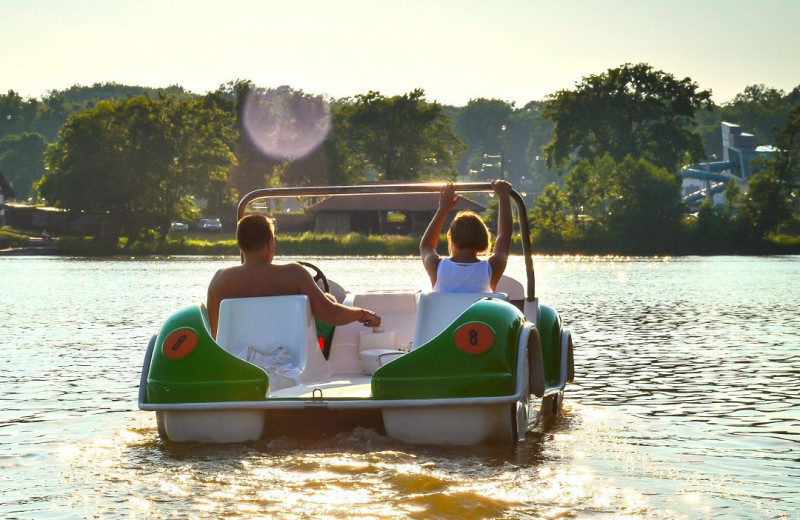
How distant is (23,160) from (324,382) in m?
188

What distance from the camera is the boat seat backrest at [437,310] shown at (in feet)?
30.1

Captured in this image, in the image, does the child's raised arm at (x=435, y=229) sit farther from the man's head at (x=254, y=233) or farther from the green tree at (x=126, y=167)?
the green tree at (x=126, y=167)

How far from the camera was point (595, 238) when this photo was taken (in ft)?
306

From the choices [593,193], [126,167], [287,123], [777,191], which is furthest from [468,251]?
[287,123]

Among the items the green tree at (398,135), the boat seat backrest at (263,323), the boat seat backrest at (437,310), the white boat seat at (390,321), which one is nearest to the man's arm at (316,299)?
the boat seat backrest at (263,323)

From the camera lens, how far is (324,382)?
9.78 m

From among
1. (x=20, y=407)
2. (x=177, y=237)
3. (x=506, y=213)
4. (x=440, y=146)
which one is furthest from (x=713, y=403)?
(x=440, y=146)

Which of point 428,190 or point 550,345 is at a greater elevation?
point 428,190

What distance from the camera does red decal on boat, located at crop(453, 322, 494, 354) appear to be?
855 cm

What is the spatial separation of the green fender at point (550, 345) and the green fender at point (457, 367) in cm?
195

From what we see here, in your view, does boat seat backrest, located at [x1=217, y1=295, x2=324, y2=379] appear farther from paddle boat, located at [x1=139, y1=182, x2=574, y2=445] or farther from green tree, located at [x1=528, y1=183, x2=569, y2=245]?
green tree, located at [x1=528, y1=183, x2=569, y2=245]

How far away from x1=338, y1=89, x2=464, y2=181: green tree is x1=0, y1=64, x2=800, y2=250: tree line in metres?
0.12

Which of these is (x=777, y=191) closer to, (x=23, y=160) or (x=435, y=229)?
(x=435, y=229)

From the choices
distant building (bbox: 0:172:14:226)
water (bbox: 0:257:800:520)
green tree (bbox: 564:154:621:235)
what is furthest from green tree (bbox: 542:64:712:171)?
water (bbox: 0:257:800:520)
